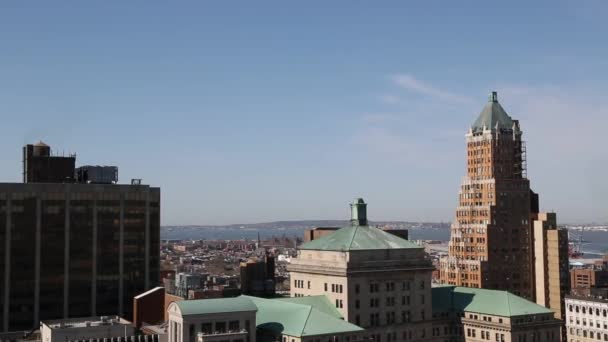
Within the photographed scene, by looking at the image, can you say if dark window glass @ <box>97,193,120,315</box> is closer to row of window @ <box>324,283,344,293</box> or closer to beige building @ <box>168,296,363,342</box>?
beige building @ <box>168,296,363,342</box>

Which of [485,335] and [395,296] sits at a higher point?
[395,296]

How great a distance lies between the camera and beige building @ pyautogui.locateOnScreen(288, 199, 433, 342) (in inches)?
6073

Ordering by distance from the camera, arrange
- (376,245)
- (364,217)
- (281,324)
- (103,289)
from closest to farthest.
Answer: (281,324) → (376,245) → (364,217) → (103,289)

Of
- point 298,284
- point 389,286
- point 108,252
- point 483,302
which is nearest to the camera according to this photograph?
point 389,286

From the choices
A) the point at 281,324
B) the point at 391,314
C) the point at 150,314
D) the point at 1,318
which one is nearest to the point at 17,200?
the point at 1,318

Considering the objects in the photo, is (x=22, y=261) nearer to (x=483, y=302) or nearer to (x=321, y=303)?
(x=321, y=303)

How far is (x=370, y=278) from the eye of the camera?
156250 mm

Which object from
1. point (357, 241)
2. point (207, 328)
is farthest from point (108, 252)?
point (357, 241)

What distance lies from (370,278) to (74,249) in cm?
6908

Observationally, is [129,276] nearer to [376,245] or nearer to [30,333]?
[30,333]

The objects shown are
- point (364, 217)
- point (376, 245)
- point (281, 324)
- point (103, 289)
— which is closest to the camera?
point (281, 324)

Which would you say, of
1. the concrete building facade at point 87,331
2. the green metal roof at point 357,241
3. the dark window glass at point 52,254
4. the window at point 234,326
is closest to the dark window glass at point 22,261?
the dark window glass at point 52,254

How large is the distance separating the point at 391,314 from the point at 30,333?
243ft

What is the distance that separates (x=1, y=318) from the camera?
17175cm
